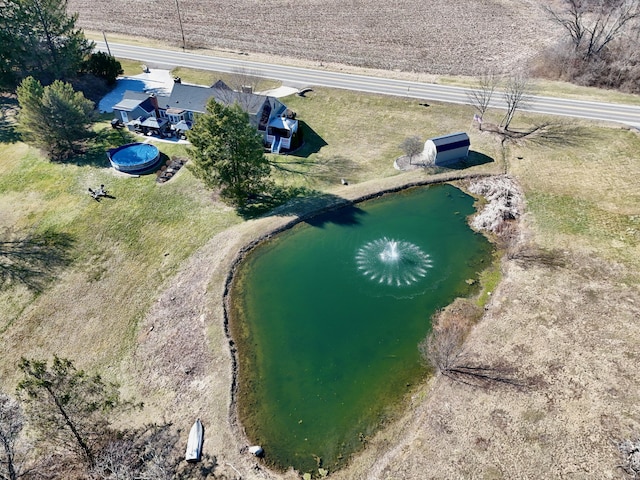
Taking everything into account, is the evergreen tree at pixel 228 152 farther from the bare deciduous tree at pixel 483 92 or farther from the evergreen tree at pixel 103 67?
the evergreen tree at pixel 103 67

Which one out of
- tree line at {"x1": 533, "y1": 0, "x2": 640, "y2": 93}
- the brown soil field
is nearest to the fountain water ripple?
the brown soil field

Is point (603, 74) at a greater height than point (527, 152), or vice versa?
point (603, 74)

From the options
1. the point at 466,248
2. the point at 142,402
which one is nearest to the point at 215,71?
the point at 466,248

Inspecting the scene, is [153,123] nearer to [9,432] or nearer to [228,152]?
[228,152]

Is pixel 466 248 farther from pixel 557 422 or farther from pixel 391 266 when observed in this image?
pixel 557 422

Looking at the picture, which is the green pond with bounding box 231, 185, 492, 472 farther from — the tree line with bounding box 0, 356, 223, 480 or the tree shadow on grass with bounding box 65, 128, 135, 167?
the tree shadow on grass with bounding box 65, 128, 135, 167

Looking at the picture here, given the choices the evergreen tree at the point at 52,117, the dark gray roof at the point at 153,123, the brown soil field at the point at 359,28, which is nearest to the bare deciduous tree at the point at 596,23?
the brown soil field at the point at 359,28
